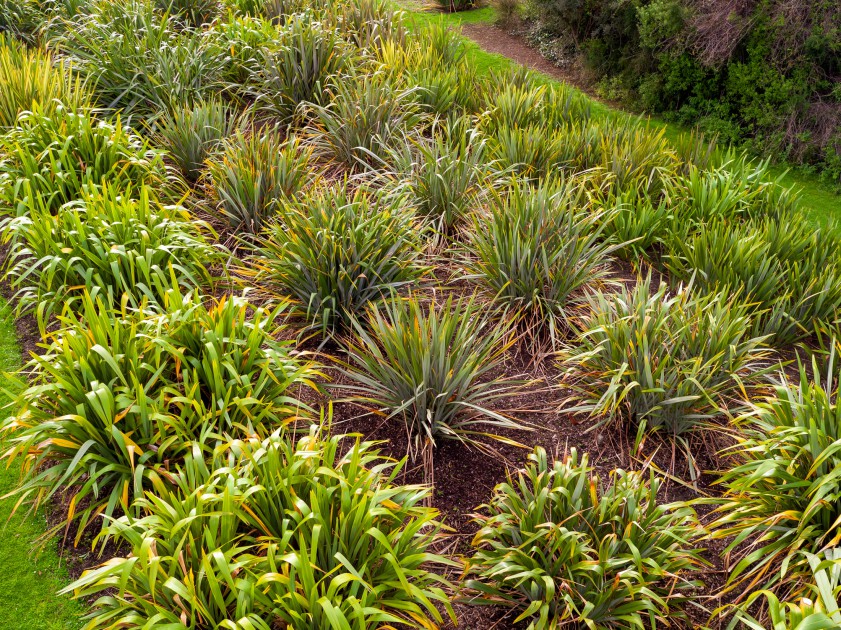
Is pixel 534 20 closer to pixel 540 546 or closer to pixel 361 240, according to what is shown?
pixel 361 240

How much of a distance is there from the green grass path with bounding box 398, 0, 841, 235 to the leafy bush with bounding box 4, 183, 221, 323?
485 cm

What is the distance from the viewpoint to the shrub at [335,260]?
4500mm

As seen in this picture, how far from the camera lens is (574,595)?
9.82ft

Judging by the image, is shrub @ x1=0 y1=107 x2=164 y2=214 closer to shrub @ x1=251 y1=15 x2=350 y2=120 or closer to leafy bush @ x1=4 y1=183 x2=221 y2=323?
leafy bush @ x1=4 y1=183 x2=221 y2=323

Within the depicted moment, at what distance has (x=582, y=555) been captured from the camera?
10.0ft

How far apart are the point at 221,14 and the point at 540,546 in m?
7.87

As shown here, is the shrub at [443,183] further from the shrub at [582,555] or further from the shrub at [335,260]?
the shrub at [582,555]

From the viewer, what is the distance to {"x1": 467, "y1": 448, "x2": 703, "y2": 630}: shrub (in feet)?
9.62

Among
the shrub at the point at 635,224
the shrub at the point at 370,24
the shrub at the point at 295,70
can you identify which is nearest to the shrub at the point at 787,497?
the shrub at the point at 635,224

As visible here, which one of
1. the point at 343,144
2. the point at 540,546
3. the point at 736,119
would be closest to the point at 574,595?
the point at 540,546

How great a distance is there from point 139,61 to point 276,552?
563 centimetres

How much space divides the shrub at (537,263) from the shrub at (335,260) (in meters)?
0.52

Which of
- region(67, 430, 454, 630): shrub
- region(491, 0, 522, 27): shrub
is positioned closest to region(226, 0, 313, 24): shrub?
region(491, 0, 522, 27): shrub

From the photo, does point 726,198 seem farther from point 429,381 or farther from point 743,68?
point 743,68
